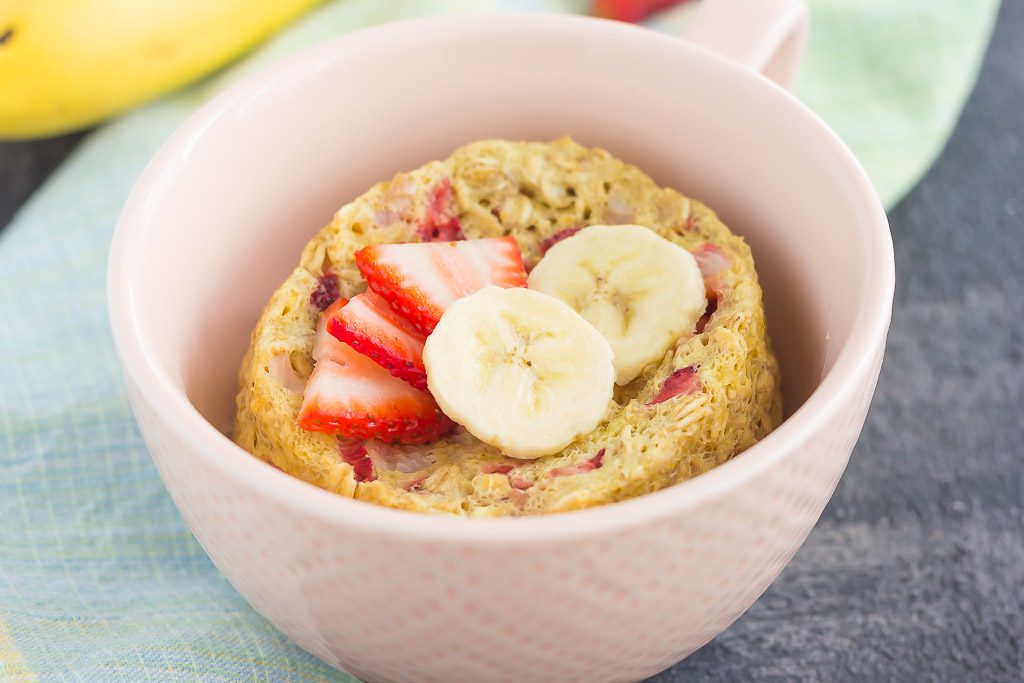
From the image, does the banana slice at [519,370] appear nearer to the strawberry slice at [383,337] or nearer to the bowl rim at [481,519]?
the strawberry slice at [383,337]

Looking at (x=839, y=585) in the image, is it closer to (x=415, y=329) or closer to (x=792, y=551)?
(x=792, y=551)

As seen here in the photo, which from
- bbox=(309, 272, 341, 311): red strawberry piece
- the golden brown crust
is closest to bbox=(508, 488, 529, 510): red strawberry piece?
the golden brown crust

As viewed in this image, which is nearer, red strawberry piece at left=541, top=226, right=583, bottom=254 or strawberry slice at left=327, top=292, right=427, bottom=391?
strawberry slice at left=327, top=292, right=427, bottom=391

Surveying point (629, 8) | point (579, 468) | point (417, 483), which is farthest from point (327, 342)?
point (629, 8)

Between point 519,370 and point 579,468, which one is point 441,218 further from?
point 579,468

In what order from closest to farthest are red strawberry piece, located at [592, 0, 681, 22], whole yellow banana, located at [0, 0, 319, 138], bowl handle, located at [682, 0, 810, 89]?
bowl handle, located at [682, 0, 810, 89], whole yellow banana, located at [0, 0, 319, 138], red strawberry piece, located at [592, 0, 681, 22]

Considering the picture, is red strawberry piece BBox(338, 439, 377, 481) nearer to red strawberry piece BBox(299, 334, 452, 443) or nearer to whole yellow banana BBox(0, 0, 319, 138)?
red strawberry piece BBox(299, 334, 452, 443)
